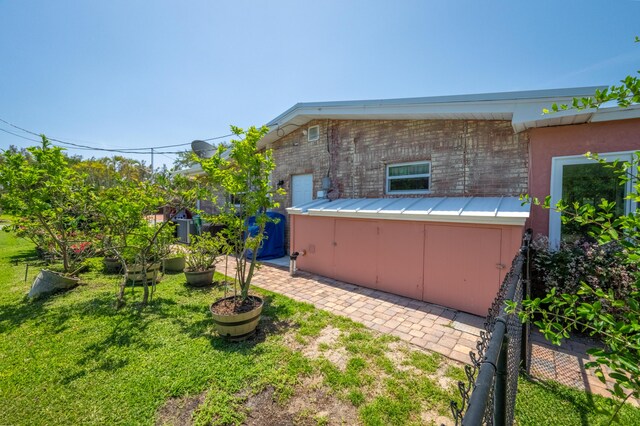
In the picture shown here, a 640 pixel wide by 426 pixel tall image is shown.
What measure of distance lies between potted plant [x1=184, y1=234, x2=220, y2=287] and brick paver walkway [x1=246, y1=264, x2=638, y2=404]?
125cm

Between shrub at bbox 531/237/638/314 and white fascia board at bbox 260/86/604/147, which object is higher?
white fascia board at bbox 260/86/604/147

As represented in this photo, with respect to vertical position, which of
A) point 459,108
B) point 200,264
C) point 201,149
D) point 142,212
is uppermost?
point 201,149

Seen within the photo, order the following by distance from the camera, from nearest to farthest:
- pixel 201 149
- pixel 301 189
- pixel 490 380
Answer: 1. pixel 490 380
2. pixel 301 189
3. pixel 201 149

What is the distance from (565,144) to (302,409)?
647 centimetres

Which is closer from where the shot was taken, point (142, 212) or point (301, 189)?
point (142, 212)

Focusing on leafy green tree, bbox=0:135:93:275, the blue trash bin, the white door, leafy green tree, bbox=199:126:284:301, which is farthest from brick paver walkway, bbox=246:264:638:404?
leafy green tree, bbox=0:135:93:275

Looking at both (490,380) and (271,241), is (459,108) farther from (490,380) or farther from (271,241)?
(271,241)

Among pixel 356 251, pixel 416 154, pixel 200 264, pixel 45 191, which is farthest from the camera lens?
pixel 416 154

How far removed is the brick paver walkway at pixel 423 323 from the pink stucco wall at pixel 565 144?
2468 mm

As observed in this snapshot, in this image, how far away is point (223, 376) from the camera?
3.35 m

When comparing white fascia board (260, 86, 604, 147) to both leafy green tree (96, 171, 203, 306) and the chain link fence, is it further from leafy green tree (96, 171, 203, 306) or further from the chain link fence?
leafy green tree (96, 171, 203, 306)

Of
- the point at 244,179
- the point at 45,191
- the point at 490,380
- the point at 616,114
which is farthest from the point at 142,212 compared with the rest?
the point at 616,114

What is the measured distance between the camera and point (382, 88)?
8.48 m

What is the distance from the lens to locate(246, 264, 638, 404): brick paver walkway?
11.5ft
